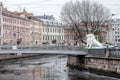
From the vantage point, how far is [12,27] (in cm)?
10156

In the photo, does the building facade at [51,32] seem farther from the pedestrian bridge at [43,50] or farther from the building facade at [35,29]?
the pedestrian bridge at [43,50]

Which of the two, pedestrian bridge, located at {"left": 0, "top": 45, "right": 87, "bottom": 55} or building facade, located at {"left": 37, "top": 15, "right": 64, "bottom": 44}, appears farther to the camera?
building facade, located at {"left": 37, "top": 15, "right": 64, "bottom": 44}

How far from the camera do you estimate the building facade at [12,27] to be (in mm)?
92575

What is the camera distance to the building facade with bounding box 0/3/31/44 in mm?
92575

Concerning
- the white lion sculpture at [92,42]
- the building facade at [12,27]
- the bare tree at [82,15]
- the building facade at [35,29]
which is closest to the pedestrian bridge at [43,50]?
the white lion sculpture at [92,42]

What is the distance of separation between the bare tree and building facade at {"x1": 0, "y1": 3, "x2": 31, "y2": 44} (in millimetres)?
16790

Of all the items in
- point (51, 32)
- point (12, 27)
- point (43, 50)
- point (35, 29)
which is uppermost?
point (12, 27)

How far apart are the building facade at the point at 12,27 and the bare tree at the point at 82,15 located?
16790 mm

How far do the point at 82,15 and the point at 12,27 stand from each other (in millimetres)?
33407

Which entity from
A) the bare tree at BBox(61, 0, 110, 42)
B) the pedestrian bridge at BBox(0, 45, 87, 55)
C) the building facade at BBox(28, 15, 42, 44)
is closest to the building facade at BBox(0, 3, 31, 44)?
the building facade at BBox(28, 15, 42, 44)

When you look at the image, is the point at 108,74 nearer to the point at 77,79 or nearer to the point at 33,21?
the point at 77,79

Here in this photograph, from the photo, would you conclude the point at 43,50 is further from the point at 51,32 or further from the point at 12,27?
the point at 51,32

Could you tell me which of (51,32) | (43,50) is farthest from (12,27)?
(43,50)

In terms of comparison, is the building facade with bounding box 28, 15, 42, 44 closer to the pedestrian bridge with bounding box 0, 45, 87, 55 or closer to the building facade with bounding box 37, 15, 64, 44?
the building facade with bounding box 37, 15, 64, 44
